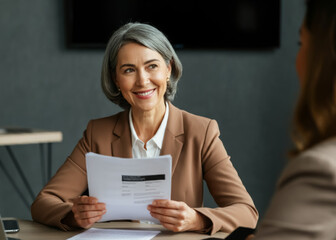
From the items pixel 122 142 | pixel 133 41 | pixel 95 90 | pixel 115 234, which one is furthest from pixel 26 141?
pixel 115 234

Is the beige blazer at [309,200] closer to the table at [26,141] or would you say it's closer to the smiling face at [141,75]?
the smiling face at [141,75]

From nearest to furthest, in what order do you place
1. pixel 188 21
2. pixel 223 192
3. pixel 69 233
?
pixel 69 233 < pixel 223 192 < pixel 188 21

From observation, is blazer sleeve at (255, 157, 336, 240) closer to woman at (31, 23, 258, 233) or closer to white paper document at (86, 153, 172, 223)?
white paper document at (86, 153, 172, 223)

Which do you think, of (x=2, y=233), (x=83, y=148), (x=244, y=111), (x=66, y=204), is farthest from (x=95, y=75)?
(x=2, y=233)

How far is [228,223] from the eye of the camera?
1609 millimetres

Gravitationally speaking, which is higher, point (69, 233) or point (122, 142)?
point (122, 142)

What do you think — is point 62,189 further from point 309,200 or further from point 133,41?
point 309,200

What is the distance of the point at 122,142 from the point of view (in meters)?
2.00

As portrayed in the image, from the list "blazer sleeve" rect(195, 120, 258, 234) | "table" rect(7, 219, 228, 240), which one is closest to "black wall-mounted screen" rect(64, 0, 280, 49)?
"blazer sleeve" rect(195, 120, 258, 234)

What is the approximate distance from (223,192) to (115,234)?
47cm

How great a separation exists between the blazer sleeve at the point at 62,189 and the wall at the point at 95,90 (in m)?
1.77

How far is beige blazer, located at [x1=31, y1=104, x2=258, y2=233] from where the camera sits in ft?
5.82

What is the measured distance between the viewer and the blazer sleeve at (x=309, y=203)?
0.70 meters

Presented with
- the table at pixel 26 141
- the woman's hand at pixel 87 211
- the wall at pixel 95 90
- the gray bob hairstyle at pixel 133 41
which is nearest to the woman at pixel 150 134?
the gray bob hairstyle at pixel 133 41
